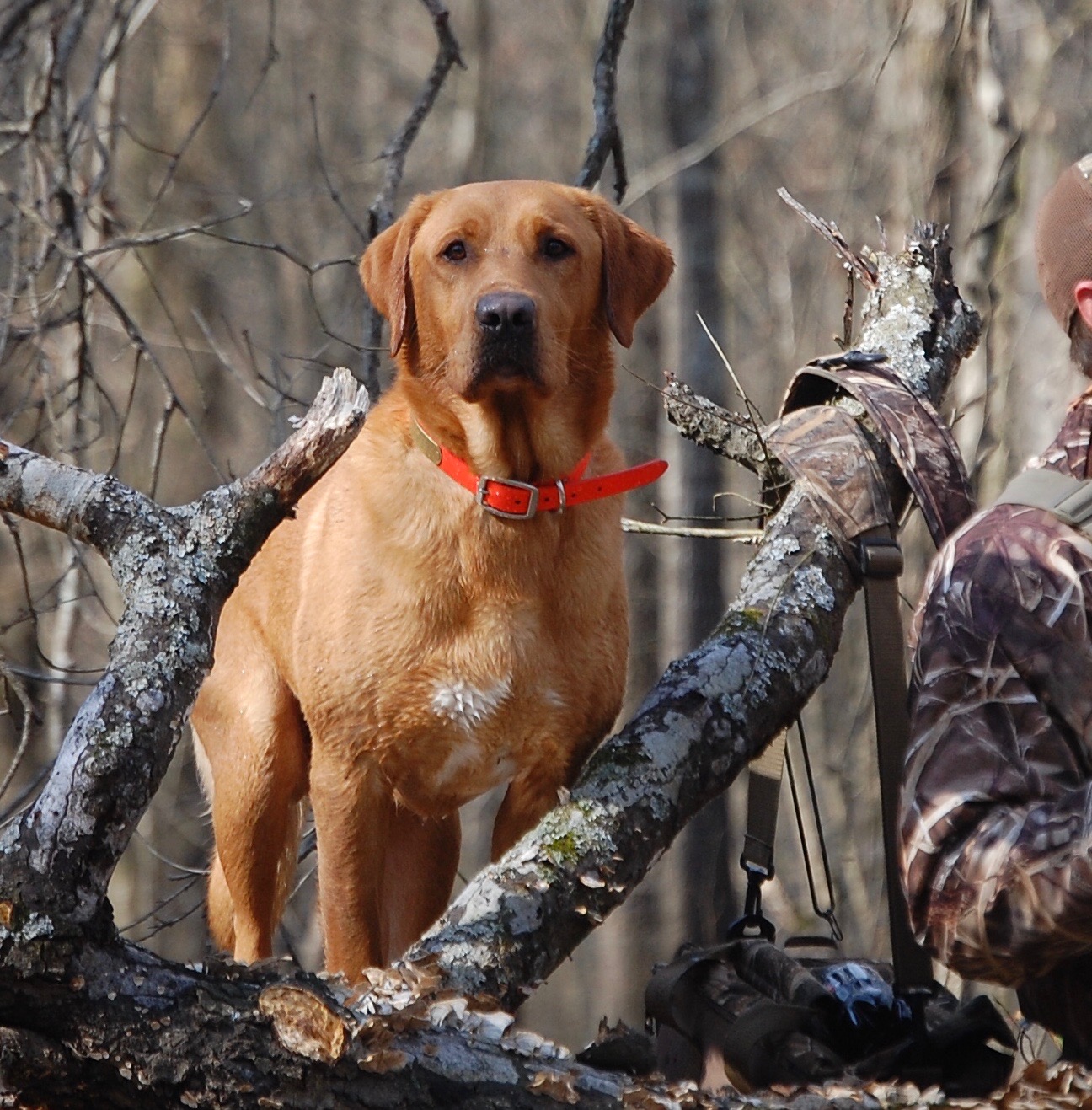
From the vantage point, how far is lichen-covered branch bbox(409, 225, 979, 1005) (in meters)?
2.82

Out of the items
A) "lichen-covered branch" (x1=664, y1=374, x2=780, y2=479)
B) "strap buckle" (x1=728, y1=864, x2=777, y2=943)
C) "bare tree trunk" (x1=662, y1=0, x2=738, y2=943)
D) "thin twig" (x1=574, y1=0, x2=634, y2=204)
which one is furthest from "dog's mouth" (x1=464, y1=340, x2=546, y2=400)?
"bare tree trunk" (x1=662, y1=0, x2=738, y2=943)

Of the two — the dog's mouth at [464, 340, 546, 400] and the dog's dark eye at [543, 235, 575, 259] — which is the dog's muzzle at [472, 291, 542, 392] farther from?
the dog's dark eye at [543, 235, 575, 259]

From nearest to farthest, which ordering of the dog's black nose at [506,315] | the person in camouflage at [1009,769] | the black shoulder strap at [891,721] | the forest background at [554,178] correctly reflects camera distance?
1. the person in camouflage at [1009,769]
2. the black shoulder strap at [891,721]
3. the dog's black nose at [506,315]
4. the forest background at [554,178]

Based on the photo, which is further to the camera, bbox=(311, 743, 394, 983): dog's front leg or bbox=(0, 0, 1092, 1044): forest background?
bbox=(0, 0, 1092, 1044): forest background

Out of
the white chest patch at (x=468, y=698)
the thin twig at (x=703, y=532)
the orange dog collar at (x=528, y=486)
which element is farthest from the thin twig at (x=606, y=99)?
the white chest patch at (x=468, y=698)

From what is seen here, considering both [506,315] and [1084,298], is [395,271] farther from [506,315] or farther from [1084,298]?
[1084,298]

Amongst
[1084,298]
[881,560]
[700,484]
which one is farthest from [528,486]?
[700,484]

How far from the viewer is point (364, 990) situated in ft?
7.50

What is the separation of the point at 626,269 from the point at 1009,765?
87.6 inches

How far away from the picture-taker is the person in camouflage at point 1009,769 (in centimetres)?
220

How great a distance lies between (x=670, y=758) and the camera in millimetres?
Result: 3232

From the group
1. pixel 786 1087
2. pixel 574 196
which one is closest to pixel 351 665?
pixel 574 196

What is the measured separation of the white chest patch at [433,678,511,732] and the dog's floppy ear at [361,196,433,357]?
92 centimetres

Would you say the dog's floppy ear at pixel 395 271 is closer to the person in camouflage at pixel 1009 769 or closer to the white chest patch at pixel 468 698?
the white chest patch at pixel 468 698
